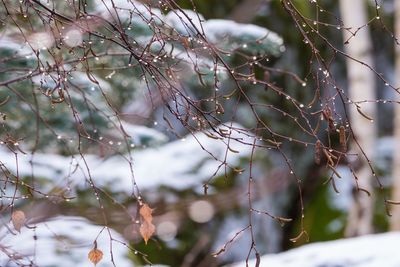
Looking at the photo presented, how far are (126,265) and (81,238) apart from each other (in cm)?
41

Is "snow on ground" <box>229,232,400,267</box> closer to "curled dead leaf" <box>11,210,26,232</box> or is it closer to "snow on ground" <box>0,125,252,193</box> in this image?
"curled dead leaf" <box>11,210,26,232</box>

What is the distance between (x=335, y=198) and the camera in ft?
27.8

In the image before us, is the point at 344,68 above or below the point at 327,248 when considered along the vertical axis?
above

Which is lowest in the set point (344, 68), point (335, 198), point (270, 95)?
point (335, 198)

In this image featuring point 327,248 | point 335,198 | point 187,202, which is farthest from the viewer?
point 335,198

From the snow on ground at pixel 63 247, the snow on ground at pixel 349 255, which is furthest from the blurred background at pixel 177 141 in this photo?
the snow on ground at pixel 349 255

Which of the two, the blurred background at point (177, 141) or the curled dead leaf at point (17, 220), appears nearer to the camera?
the curled dead leaf at point (17, 220)

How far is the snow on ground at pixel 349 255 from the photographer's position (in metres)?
3.37

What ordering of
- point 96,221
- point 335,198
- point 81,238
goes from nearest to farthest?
point 81,238
point 96,221
point 335,198

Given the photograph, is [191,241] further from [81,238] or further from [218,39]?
[218,39]

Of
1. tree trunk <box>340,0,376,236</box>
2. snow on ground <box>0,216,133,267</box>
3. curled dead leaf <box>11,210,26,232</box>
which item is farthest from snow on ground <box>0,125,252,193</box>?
curled dead leaf <box>11,210,26,232</box>

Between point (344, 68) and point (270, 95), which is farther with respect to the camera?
point (344, 68)

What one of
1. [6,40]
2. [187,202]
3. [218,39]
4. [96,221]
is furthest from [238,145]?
[6,40]

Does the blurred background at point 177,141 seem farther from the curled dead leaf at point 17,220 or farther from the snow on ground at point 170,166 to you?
the curled dead leaf at point 17,220
